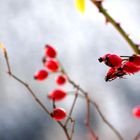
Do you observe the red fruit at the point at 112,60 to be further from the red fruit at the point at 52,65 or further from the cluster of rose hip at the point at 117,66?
the red fruit at the point at 52,65

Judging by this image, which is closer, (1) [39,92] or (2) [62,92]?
(2) [62,92]

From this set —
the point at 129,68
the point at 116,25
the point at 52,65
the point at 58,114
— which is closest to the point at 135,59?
the point at 129,68

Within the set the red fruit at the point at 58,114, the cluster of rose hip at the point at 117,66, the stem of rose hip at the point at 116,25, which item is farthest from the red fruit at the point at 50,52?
the cluster of rose hip at the point at 117,66

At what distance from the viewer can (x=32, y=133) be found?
75.2 ft

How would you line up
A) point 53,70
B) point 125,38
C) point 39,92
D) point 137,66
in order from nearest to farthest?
point 137,66 → point 125,38 → point 53,70 → point 39,92

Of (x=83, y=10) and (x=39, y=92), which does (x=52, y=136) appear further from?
(x=83, y=10)

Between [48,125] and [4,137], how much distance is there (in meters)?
3.45

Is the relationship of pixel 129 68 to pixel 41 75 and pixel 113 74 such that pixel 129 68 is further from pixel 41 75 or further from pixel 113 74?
pixel 41 75

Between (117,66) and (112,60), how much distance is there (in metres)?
0.04

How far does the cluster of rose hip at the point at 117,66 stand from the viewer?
2.18 m

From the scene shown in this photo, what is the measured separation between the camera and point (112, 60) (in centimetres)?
218

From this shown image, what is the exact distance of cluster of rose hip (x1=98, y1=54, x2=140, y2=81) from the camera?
218cm

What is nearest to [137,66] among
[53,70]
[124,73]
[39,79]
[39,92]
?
[124,73]

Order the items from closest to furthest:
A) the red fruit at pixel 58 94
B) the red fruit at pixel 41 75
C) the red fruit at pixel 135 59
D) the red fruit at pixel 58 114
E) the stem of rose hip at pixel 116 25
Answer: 1. the red fruit at pixel 135 59
2. the stem of rose hip at pixel 116 25
3. the red fruit at pixel 58 114
4. the red fruit at pixel 58 94
5. the red fruit at pixel 41 75
